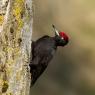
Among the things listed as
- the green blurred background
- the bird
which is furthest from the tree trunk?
the green blurred background

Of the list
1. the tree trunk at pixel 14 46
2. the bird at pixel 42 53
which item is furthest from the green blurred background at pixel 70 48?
the tree trunk at pixel 14 46

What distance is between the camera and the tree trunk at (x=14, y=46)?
847 centimetres

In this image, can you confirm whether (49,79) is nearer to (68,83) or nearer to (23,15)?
(68,83)

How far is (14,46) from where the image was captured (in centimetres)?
868

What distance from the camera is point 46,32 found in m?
25.9

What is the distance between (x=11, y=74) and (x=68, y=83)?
1795 centimetres

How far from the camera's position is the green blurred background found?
2592cm

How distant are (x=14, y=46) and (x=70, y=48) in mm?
19252

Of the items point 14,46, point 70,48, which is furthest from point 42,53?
point 70,48

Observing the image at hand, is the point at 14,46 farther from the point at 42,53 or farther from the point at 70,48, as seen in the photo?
the point at 70,48

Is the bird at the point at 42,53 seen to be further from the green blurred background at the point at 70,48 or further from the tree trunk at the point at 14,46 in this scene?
the green blurred background at the point at 70,48

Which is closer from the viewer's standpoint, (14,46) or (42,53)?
(14,46)

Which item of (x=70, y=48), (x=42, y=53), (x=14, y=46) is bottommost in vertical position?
(x=70, y=48)

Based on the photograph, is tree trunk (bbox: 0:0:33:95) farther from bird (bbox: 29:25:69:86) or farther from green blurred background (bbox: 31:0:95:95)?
green blurred background (bbox: 31:0:95:95)
